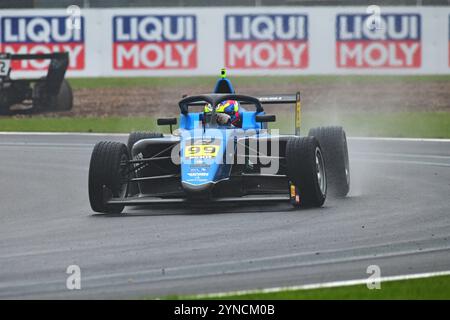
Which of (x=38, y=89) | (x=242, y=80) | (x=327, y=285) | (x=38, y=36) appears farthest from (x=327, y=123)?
(x=327, y=285)

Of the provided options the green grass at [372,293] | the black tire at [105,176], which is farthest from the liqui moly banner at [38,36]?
the green grass at [372,293]

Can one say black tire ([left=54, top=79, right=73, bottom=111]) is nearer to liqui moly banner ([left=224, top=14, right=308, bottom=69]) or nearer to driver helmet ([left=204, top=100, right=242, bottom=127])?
liqui moly banner ([left=224, top=14, right=308, bottom=69])

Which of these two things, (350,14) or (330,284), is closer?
(330,284)

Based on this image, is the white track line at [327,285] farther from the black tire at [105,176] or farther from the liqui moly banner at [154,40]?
the liqui moly banner at [154,40]

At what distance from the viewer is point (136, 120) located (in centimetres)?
2580

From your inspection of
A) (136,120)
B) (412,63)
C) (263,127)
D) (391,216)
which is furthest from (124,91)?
(391,216)

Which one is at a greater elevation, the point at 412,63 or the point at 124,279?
the point at 412,63

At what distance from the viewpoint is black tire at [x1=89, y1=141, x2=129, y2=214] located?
1279 centimetres

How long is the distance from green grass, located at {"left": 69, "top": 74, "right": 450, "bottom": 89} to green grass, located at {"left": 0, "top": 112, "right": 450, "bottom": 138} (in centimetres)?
448

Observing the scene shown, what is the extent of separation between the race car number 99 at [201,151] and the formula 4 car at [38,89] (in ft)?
44.5

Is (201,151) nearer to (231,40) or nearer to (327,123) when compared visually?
(327,123)
